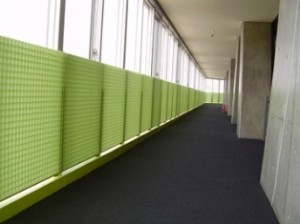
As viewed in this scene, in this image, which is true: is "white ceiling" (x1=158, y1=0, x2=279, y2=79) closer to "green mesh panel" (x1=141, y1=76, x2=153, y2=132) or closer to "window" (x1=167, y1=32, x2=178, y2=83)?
"window" (x1=167, y1=32, x2=178, y2=83)

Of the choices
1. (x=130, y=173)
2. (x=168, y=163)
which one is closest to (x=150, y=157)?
(x=168, y=163)

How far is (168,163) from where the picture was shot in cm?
558

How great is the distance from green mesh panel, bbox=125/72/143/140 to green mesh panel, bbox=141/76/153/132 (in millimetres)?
380

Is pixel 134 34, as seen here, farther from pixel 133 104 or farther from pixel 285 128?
pixel 285 128

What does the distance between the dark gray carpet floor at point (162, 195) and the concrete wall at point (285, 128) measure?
277 mm

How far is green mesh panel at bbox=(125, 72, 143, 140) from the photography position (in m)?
6.55

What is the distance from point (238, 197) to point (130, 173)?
4.68ft

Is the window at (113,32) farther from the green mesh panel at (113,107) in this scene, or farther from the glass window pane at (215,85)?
the glass window pane at (215,85)

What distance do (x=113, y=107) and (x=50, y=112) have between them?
2.16 metres

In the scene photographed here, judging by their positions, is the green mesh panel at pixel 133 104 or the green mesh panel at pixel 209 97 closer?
the green mesh panel at pixel 133 104

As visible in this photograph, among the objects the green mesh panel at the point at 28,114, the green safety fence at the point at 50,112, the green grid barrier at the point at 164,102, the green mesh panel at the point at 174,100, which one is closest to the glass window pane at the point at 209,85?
the green mesh panel at the point at 174,100

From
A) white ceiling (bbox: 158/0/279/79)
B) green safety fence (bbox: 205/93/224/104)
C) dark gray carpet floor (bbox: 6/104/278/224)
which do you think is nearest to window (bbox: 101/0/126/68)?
dark gray carpet floor (bbox: 6/104/278/224)

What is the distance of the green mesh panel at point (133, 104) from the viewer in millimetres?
6549

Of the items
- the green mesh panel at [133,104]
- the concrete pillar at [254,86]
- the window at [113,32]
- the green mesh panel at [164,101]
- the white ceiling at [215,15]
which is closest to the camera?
the window at [113,32]
